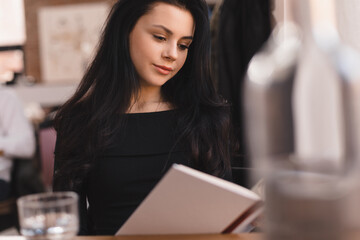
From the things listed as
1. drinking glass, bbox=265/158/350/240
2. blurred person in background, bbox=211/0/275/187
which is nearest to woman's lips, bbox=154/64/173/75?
blurred person in background, bbox=211/0/275/187

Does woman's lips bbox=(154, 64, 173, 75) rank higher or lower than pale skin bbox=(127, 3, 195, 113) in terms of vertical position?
lower

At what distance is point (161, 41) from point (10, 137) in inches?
63.2

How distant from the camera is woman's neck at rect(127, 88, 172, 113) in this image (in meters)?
1.50

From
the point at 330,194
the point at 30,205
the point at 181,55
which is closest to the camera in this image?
the point at 330,194

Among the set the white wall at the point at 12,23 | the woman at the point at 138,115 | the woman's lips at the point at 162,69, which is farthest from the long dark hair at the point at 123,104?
the white wall at the point at 12,23

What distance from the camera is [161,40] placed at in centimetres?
135

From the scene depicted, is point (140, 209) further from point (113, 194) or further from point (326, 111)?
point (113, 194)

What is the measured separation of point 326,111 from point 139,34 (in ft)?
2.93

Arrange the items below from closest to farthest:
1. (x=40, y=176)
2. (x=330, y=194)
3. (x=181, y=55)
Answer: (x=330, y=194) → (x=181, y=55) → (x=40, y=176)

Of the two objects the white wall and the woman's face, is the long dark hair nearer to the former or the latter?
the woman's face

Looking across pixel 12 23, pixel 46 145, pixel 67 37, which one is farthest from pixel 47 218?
pixel 12 23

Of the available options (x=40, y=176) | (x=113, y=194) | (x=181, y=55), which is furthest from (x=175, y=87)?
(x=40, y=176)

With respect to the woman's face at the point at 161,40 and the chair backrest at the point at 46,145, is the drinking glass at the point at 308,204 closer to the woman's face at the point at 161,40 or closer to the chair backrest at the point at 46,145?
the woman's face at the point at 161,40

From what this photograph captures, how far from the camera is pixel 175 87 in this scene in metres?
1.56
